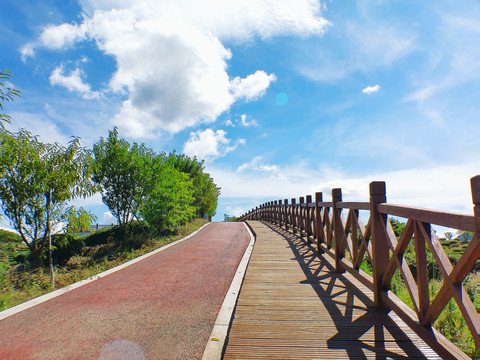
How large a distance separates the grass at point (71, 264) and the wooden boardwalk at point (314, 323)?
529 cm

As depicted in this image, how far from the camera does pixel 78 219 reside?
1098 cm

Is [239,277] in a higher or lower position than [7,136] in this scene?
lower

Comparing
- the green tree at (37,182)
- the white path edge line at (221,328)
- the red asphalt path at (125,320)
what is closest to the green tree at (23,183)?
the green tree at (37,182)

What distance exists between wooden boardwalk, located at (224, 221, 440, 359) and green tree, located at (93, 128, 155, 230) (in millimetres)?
12244

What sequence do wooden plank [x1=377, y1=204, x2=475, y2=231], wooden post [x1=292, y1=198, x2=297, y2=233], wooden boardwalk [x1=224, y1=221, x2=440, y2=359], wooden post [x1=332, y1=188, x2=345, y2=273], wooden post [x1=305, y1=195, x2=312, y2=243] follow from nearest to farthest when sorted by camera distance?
wooden plank [x1=377, y1=204, x2=475, y2=231] < wooden boardwalk [x1=224, y1=221, x2=440, y2=359] < wooden post [x1=332, y1=188, x2=345, y2=273] < wooden post [x1=305, y1=195, x2=312, y2=243] < wooden post [x1=292, y1=198, x2=297, y2=233]

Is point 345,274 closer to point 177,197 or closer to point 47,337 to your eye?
point 47,337

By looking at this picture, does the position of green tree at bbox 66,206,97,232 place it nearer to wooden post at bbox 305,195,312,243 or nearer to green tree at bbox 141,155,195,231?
green tree at bbox 141,155,195,231

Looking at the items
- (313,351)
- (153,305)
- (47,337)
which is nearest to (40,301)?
(47,337)

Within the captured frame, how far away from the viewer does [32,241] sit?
1077 centimetres

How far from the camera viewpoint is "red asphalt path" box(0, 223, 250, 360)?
321 cm

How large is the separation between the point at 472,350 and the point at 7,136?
12089mm

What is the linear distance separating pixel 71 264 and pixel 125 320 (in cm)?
1147

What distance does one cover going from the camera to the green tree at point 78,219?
35.6 ft

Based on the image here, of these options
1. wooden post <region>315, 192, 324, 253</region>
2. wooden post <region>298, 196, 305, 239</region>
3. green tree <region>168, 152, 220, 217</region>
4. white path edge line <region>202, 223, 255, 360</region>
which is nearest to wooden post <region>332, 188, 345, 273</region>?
wooden post <region>315, 192, 324, 253</region>
